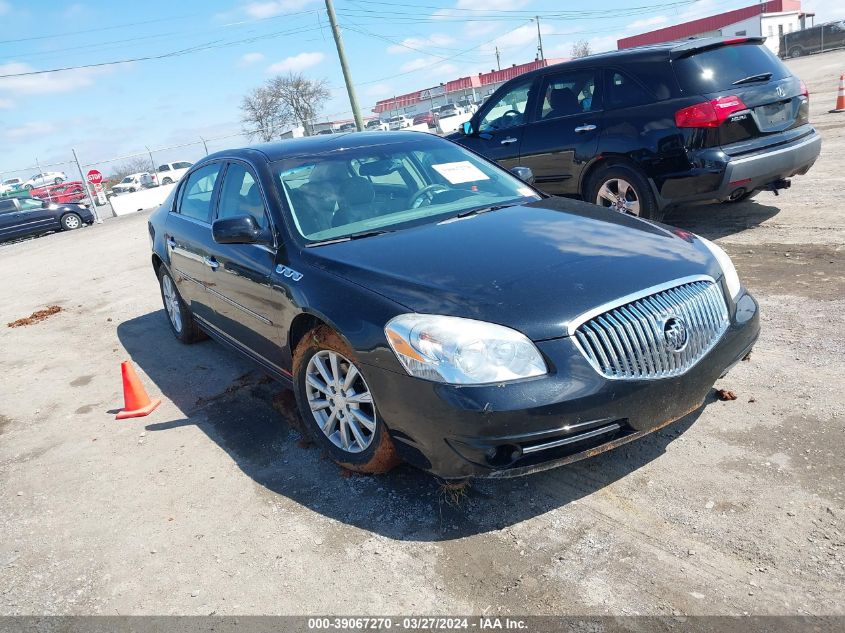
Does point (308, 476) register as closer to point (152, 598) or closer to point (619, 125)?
point (152, 598)

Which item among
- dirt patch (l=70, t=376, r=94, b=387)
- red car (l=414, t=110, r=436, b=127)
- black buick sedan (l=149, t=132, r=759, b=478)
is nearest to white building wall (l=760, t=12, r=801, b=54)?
red car (l=414, t=110, r=436, b=127)

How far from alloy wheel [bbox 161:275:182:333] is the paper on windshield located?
9.52ft

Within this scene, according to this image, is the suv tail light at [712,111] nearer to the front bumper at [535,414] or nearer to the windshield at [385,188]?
the windshield at [385,188]

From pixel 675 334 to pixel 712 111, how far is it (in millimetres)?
3973

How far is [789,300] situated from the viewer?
15.9 feet

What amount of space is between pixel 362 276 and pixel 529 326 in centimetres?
90

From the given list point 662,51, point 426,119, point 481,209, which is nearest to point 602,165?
point 662,51

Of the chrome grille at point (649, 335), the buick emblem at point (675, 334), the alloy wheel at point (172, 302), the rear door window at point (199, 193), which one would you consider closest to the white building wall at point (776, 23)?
the alloy wheel at point (172, 302)

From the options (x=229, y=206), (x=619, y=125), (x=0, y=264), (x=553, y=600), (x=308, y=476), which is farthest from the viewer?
(x=0, y=264)

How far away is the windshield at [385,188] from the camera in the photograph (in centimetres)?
386

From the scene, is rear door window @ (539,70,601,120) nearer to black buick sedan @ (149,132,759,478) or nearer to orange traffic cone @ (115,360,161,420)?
black buick sedan @ (149,132,759,478)

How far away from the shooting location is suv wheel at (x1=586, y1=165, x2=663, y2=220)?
644 centimetres

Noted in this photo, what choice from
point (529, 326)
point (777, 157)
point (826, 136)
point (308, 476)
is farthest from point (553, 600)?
point (826, 136)

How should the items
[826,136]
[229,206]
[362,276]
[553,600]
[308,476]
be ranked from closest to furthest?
[553,600], [362,276], [308,476], [229,206], [826,136]
